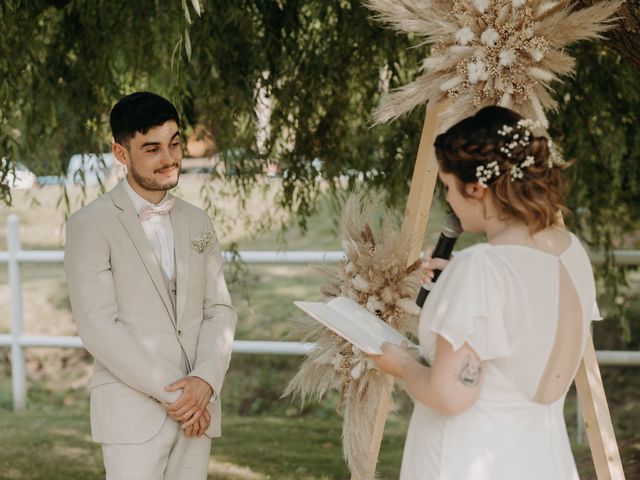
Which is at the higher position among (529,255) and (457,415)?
(529,255)

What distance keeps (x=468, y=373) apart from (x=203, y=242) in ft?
3.74

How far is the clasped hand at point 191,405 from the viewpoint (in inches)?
109

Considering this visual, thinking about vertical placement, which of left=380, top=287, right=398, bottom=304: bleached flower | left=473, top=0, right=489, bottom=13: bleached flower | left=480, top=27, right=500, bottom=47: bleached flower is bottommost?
left=380, top=287, right=398, bottom=304: bleached flower

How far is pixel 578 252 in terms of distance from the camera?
216 cm

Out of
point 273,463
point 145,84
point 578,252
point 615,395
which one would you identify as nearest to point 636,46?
point 578,252

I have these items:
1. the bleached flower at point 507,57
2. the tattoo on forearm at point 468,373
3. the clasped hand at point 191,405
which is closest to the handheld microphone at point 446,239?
the tattoo on forearm at point 468,373

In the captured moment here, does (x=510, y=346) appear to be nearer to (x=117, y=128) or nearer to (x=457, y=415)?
(x=457, y=415)

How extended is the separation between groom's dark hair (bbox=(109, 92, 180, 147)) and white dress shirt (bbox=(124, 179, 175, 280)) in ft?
0.49

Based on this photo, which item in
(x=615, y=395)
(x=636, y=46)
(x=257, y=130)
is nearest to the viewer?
(x=636, y=46)

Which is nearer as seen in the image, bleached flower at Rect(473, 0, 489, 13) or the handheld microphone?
the handheld microphone

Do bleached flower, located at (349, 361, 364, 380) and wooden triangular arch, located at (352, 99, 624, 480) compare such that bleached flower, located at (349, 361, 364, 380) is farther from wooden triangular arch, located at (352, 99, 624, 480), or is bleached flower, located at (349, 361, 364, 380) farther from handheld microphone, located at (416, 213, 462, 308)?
handheld microphone, located at (416, 213, 462, 308)

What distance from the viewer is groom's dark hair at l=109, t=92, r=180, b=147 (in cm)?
282

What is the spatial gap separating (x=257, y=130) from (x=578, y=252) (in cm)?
278

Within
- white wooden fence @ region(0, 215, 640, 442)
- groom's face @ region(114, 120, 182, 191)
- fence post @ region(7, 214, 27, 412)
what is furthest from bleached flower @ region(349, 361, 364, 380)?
fence post @ region(7, 214, 27, 412)
